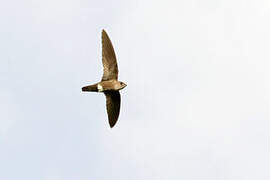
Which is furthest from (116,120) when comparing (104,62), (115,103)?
(104,62)

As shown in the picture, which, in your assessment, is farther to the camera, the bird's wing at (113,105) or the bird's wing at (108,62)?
the bird's wing at (113,105)

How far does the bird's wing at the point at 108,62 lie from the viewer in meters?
26.7

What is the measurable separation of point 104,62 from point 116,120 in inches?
110

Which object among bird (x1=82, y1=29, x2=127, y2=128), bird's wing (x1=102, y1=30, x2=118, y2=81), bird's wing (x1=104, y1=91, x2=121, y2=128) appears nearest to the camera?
bird (x1=82, y1=29, x2=127, y2=128)

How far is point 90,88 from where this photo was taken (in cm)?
2602

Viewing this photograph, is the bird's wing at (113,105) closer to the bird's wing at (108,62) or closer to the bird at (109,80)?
the bird at (109,80)

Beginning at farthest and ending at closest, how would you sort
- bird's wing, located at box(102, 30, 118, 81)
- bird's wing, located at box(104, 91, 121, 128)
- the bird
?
bird's wing, located at box(104, 91, 121, 128), bird's wing, located at box(102, 30, 118, 81), the bird

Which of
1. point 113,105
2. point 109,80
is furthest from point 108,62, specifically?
point 113,105

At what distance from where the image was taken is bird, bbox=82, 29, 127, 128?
26.5 m

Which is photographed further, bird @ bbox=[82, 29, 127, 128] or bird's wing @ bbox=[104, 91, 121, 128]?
bird's wing @ bbox=[104, 91, 121, 128]

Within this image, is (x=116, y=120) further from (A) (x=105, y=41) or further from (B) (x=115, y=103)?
(A) (x=105, y=41)

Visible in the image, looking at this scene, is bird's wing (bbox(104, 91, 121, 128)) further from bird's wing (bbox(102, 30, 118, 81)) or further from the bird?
bird's wing (bbox(102, 30, 118, 81))

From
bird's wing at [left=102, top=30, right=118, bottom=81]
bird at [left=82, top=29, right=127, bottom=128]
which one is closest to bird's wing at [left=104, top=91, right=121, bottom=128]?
bird at [left=82, top=29, right=127, bottom=128]

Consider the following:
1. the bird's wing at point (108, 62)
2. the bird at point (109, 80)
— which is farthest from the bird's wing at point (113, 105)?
the bird's wing at point (108, 62)
